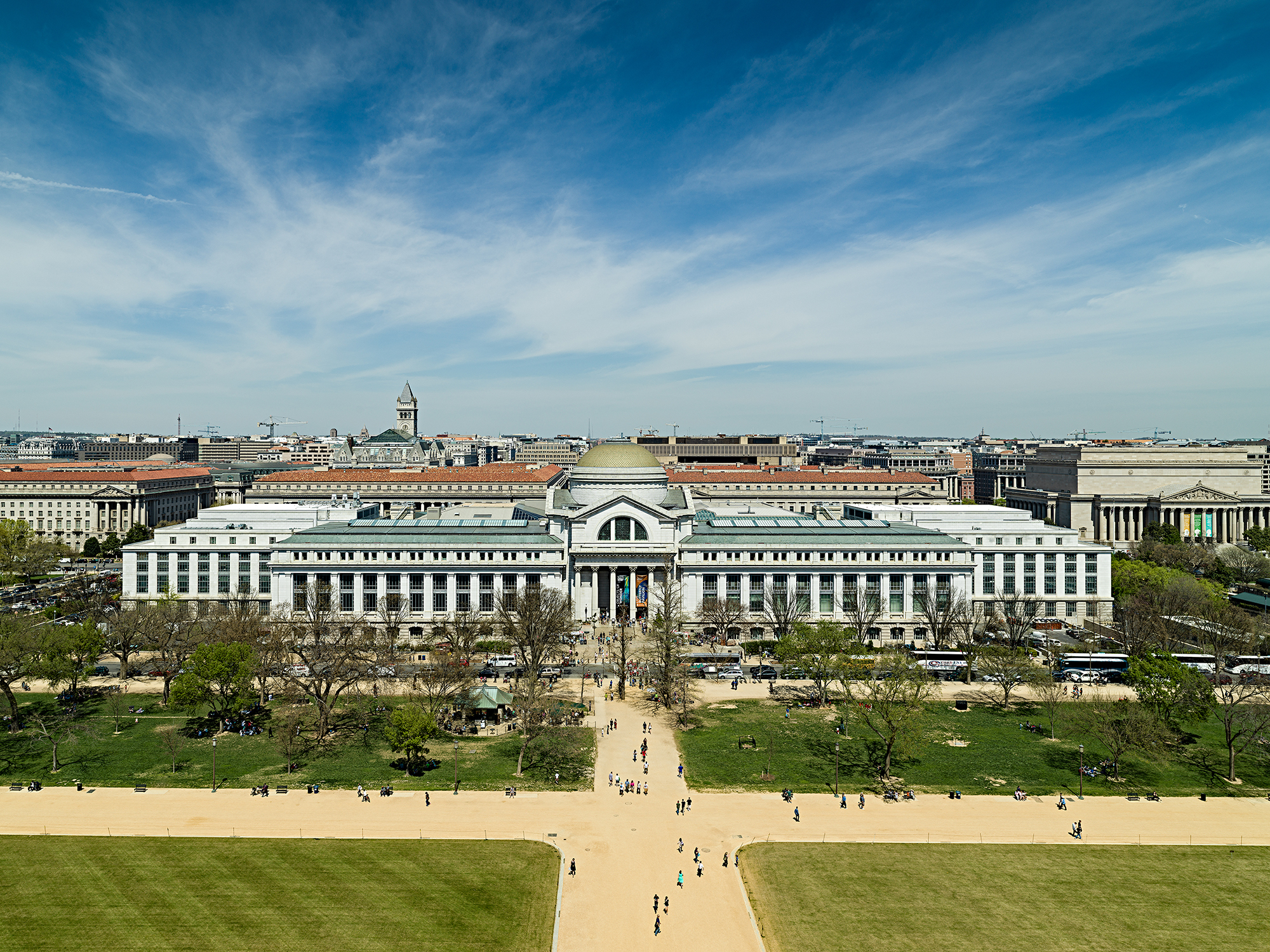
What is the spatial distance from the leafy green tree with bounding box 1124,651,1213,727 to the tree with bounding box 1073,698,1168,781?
88 centimetres

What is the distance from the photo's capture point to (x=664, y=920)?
38.2 meters

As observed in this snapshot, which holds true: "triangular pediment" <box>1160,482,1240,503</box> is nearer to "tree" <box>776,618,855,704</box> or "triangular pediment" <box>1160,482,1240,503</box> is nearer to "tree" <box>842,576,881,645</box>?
"tree" <box>842,576,881,645</box>

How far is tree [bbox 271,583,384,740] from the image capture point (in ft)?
Answer: 206

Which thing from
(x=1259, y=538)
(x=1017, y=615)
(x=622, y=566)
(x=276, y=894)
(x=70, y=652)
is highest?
(x=622, y=566)

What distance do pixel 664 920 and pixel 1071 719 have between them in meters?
42.2

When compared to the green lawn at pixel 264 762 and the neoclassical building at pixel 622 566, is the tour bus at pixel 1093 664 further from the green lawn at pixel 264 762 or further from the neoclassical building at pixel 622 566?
the green lawn at pixel 264 762

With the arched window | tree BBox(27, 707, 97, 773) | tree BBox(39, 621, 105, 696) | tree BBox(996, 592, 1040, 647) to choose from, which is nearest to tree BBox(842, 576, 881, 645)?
tree BBox(996, 592, 1040, 647)

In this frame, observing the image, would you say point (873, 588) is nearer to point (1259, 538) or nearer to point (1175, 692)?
point (1175, 692)

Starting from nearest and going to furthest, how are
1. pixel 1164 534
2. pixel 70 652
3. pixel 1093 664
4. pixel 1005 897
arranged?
pixel 1005 897, pixel 70 652, pixel 1093 664, pixel 1164 534

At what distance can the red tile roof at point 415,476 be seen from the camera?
178000 mm

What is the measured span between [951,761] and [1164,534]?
11601 cm

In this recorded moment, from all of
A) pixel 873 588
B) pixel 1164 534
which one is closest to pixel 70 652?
pixel 873 588

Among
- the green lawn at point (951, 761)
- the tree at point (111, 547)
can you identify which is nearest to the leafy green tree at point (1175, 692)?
the green lawn at point (951, 761)

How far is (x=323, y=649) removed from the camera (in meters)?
71.7
